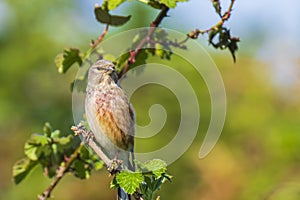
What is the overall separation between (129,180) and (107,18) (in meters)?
0.91

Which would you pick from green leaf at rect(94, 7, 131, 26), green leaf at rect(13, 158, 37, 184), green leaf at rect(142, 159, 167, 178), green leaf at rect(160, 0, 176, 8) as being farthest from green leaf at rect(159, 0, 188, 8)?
green leaf at rect(13, 158, 37, 184)

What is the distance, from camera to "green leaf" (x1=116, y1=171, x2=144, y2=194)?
1.91 meters

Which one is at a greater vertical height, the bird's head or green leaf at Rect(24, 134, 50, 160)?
the bird's head

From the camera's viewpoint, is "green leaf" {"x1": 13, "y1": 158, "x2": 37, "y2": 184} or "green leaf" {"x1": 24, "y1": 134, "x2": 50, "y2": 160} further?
"green leaf" {"x1": 13, "y1": 158, "x2": 37, "y2": 184}

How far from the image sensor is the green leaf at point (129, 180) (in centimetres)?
191

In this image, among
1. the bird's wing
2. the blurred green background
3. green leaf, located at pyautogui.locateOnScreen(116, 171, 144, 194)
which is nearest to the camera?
green leaf, located at pyautogui.locateOnScreen(116, 171, 144, 194)

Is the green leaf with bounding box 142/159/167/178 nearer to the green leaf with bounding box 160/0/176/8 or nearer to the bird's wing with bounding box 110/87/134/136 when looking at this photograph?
the green leaf with bounding box 160/0/176/8

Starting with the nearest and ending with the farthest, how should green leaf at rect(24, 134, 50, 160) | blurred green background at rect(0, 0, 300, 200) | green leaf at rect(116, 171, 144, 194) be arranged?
green leaf at rect(116, 171, 144, 194) → green leaf at rect(24, 134, 50, 160) → blurred green background at rect(0, 0, 300, 200)

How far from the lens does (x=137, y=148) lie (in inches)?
277

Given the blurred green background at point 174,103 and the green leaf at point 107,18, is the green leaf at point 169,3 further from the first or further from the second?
the blurred green background at point 174,103

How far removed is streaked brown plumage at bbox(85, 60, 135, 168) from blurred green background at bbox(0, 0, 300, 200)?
9.77 ft

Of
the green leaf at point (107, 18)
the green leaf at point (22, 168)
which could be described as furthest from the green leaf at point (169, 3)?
the green leaf at point (22, 168)

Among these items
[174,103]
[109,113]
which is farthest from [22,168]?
[174,103]

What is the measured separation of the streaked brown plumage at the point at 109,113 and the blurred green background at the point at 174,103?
9.77 ft
